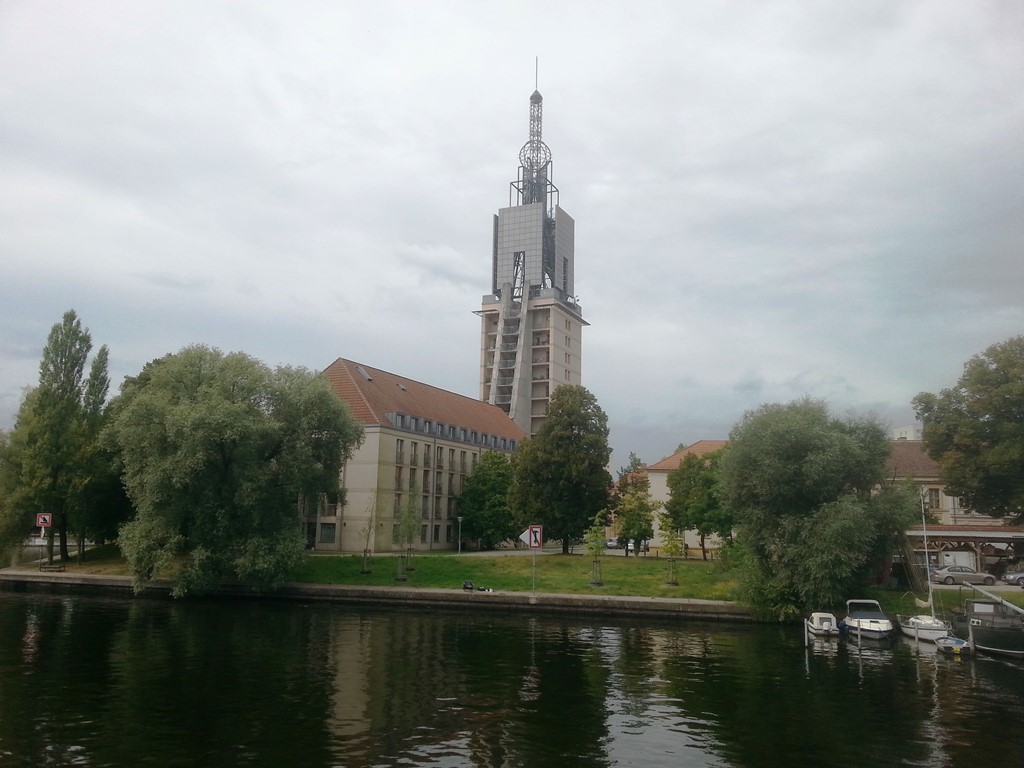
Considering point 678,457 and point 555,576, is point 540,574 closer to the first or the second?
point 555,576

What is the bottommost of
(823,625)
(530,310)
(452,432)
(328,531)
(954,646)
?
(954,646)

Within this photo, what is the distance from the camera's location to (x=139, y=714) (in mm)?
22031

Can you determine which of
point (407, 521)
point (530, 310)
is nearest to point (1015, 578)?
point (407, 521)

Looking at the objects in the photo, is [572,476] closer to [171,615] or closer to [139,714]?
[171,615]

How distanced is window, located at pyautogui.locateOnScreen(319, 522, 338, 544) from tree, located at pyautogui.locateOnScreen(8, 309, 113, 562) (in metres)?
17.4

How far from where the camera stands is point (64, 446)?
221 feet

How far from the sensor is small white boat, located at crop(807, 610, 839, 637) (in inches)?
1636

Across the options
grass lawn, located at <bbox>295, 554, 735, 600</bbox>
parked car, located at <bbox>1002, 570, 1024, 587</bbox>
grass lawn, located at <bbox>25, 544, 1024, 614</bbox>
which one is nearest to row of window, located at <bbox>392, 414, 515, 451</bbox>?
grass lawn, located at <bbox>295, 554, 735, 600</bbox>

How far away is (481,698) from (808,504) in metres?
29.5

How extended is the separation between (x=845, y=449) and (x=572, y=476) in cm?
2587

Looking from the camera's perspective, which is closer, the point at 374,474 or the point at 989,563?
the point at 989,563

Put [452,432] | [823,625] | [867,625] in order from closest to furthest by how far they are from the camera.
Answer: [867,625]
[823,625]
[452,432]

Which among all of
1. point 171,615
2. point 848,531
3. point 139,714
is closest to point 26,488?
point 171,615

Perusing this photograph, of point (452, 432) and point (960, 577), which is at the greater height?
point (452, 432)
